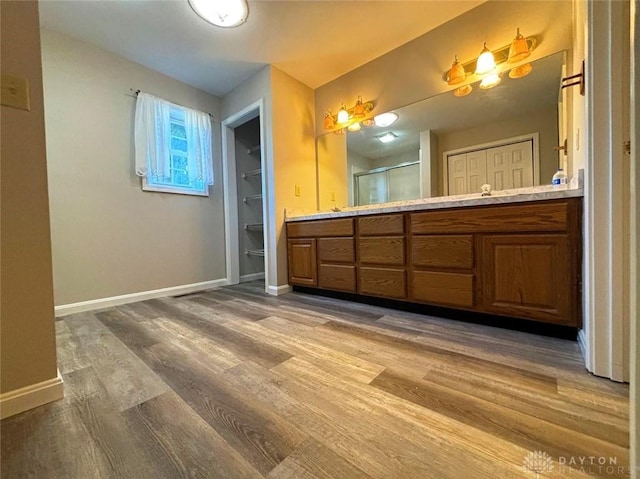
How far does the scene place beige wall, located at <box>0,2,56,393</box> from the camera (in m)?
0.93

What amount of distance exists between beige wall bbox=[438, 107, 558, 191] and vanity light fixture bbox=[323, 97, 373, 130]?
91 centimetres

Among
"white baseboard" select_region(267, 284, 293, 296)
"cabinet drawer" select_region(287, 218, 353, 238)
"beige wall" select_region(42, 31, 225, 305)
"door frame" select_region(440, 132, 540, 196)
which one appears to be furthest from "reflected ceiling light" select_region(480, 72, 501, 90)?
"beige wall" select_region(42, 31, 225, 305)

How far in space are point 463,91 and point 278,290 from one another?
2489 mm

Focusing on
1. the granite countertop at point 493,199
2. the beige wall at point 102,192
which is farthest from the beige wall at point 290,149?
the beige wall at point 102,192

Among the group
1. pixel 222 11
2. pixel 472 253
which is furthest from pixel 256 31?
pixel 472 253

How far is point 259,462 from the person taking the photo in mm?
708

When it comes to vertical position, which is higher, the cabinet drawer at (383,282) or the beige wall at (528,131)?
the beige wall at (528,131)

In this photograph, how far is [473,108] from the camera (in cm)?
214

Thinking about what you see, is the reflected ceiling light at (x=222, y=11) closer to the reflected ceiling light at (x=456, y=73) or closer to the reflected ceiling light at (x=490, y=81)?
the reflected ceiling light at (x=456, y=73)

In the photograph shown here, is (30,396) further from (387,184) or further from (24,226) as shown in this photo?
(387,184)

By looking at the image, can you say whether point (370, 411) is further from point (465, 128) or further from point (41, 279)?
point (465, 128)

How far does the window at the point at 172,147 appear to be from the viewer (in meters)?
2.58

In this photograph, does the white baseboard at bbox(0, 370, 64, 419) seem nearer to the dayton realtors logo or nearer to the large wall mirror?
the dayton realtors logo

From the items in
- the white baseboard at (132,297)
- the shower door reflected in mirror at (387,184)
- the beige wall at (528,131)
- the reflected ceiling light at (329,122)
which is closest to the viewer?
the beige wall at (528,131)
